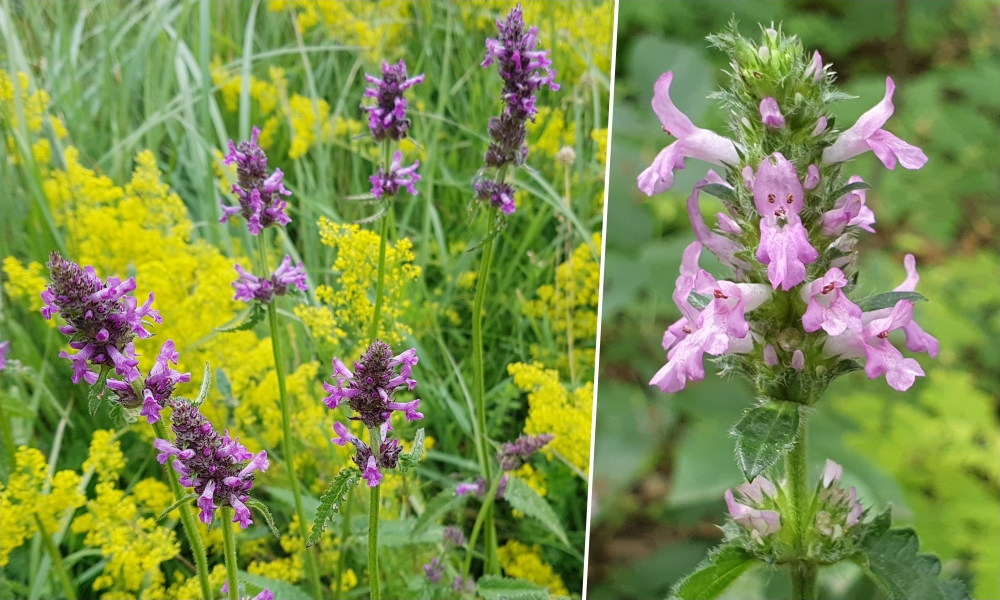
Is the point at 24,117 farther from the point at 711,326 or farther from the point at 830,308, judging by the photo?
the point at 830,308

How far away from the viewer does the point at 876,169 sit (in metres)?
2.35

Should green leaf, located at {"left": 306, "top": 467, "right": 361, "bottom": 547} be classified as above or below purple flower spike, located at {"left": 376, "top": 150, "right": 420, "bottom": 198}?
below

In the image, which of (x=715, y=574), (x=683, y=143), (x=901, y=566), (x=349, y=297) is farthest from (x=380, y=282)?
(x=901, y=566)

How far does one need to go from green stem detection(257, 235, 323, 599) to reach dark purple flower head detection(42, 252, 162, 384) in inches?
11.1

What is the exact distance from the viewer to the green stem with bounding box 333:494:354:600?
4.63ft

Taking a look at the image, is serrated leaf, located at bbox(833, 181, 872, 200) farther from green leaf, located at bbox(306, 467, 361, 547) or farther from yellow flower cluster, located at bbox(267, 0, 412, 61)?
Result: yellow flower cluster, located at bbox(267, 0, 412, 61)

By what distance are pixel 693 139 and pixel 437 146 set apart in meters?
0.62

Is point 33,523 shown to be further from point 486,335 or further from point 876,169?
point 876,169

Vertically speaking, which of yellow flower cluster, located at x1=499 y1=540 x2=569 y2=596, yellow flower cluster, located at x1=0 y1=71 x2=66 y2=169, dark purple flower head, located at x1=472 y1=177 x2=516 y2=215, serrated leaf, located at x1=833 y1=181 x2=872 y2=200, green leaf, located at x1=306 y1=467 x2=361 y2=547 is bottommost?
yellow flower cluster, located at x1=499 y1=540 x2=569 y2=596

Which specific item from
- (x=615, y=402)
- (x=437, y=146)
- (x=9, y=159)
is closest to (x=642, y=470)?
(x=615, y=402)

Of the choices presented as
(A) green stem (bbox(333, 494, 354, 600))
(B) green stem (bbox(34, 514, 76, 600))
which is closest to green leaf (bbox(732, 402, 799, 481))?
(A) green stem (bbox(333, 494, 354, 600))

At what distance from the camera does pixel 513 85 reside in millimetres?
1261

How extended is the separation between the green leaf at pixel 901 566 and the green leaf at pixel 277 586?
2.71 feet

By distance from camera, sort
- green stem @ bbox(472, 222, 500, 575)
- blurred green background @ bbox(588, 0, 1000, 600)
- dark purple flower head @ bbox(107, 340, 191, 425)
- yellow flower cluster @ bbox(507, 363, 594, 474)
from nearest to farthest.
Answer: dark purple flower head @ bbox(107, 340, 191, 425), green stem @ bbox(472, 222, 500, 575), yellow flower cluster @ bbox(507, 363, 594, 474), blurred green background @ bbox(588, 0, 1000, 600)
